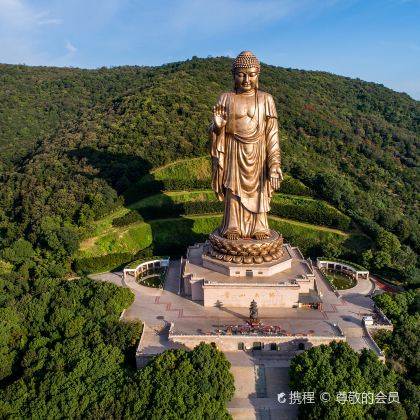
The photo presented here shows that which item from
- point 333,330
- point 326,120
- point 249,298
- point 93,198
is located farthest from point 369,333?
point 326,120

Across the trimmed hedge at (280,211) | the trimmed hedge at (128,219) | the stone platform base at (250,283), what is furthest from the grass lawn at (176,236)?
the stone platform base at (250,283)

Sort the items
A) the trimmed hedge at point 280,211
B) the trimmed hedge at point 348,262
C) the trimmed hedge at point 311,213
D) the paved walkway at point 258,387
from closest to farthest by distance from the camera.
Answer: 1. the paved walkway at point 258,387
2. the trimmed hedge at point 348,262
3. the trimmed hedge at point 311,213
4. the trimmed hedge at point 280,211

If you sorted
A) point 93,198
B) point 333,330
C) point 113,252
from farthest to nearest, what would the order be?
point 93,198 < point 113,252 < point 333,330

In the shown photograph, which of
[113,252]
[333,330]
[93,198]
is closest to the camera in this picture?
[333,330]

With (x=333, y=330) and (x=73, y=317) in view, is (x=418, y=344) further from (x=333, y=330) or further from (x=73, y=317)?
(x=73, y=317)

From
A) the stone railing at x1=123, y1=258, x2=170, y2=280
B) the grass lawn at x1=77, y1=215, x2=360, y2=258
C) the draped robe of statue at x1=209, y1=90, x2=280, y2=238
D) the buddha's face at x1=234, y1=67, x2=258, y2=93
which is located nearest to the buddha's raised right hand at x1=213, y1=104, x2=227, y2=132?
the draped robe of statue at x1=209, y1=90, x2=280, y2=238

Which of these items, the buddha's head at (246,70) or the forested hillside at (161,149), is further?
the forested hillside at (161,149)

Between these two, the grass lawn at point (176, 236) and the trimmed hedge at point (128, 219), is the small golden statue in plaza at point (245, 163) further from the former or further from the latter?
the trimmed hedge at point (128, 219)
